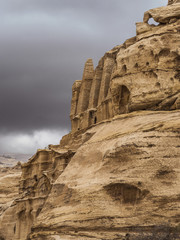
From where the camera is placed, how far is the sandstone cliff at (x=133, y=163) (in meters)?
19.0

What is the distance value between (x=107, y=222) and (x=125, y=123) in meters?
8.59

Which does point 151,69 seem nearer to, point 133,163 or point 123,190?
point 133,163

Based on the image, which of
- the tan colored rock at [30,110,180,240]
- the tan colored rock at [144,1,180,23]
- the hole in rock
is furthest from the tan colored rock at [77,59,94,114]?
the hole in rock

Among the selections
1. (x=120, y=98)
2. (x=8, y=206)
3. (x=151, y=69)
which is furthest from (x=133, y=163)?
(x=8, y=206)

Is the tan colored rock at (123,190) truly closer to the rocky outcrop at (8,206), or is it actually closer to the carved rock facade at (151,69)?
the carved rock facade at (151,69)

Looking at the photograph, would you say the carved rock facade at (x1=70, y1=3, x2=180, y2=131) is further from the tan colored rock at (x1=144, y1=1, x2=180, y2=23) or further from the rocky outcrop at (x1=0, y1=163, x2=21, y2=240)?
the rocky outcrop at (x1=0, y1=163, x2=21, y2=240)

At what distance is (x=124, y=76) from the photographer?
101 ft

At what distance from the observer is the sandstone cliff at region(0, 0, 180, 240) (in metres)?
19.0

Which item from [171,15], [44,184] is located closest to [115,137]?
[171,15]

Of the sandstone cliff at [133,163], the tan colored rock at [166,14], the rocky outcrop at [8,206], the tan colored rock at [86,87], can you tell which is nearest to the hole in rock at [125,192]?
the sandstone cliff at [133,163]

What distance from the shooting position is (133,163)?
68.8 ft

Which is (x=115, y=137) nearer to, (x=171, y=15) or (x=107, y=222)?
(x=107, y=222)

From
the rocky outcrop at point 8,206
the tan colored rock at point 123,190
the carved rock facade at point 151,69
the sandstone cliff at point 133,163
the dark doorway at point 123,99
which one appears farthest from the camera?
the rocky outcrop at point 8,206

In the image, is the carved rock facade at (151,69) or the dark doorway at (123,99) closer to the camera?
the carved rock facade at (151,69)
